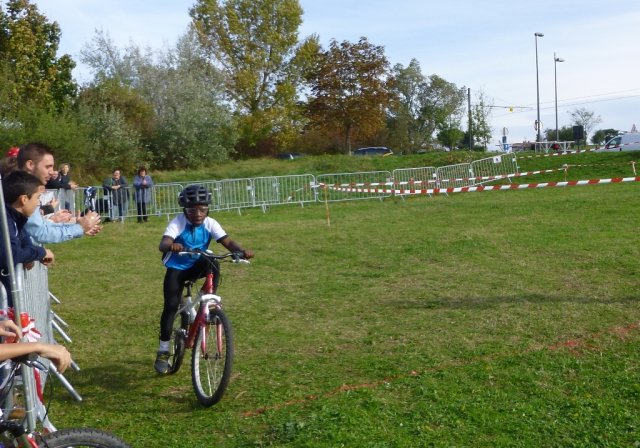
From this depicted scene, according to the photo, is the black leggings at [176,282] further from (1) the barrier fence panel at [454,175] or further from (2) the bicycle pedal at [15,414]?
(1) the barrier fence panel at [454,175]

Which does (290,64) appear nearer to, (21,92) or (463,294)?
(21,92)

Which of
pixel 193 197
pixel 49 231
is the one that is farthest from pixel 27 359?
pixel 193 197

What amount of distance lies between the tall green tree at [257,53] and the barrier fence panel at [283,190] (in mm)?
25008

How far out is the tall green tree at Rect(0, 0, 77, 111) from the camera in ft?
120

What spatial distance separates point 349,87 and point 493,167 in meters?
20.4

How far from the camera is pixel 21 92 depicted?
36906mm

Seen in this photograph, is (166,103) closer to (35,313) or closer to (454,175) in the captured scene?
(454,175)

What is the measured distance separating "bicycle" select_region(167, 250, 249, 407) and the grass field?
180mm

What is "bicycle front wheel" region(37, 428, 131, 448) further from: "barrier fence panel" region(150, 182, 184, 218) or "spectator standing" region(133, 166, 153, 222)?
"barrier fence panel" region(150, 182, 184, 218)

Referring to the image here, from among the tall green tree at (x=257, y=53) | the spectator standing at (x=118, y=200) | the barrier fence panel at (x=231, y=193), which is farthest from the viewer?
the tall green tree at (x=257, y=53)

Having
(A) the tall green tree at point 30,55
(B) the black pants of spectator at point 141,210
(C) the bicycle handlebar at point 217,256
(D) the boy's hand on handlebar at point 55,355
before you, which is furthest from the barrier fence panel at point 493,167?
(D) the boy's hand on handlebar at point 55,355

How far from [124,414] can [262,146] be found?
1954 inches

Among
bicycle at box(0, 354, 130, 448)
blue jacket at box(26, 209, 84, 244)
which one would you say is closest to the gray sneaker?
blue jacket at box(26, 209, 84, 244)

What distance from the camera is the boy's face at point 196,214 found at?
6.76m
